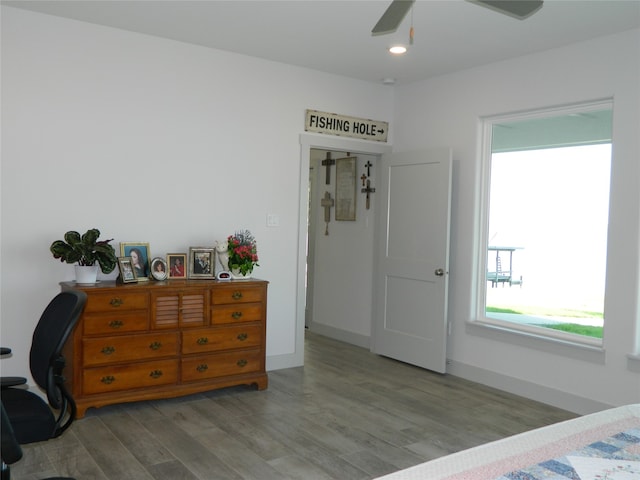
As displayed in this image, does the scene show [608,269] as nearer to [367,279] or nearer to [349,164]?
[367,279]

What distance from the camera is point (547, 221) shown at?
14.8 feet

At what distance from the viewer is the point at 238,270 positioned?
14.8ft

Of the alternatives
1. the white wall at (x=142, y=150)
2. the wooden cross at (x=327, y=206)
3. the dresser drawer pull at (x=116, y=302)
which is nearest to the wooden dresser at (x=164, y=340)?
the dresser drawer pull at (x=116, y=302)

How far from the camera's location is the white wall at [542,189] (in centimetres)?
388

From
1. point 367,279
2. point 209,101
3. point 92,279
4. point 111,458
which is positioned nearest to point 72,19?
point 209,101

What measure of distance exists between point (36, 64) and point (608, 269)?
4175mm

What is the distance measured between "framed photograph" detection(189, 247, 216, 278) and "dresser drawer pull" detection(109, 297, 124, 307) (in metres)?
0.68

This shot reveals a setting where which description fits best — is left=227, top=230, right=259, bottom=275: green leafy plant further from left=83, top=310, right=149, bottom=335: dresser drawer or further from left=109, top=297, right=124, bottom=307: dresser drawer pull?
left=109, top=297, right=124, bottom=307: dresser drawer pull

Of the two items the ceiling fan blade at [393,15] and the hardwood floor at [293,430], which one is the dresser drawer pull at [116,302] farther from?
the ceiling fan blade at [393,15]

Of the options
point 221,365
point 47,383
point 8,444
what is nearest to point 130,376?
point 221,365

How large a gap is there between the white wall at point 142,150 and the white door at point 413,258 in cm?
89

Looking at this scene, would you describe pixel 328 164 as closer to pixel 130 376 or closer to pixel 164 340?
pixel 164 340

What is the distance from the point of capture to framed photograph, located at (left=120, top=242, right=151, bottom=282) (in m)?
4.16

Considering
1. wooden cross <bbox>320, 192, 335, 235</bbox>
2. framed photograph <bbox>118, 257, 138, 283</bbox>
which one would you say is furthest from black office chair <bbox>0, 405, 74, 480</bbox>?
wooden cross <bbox>320, 192, 335, 235</bbox>
